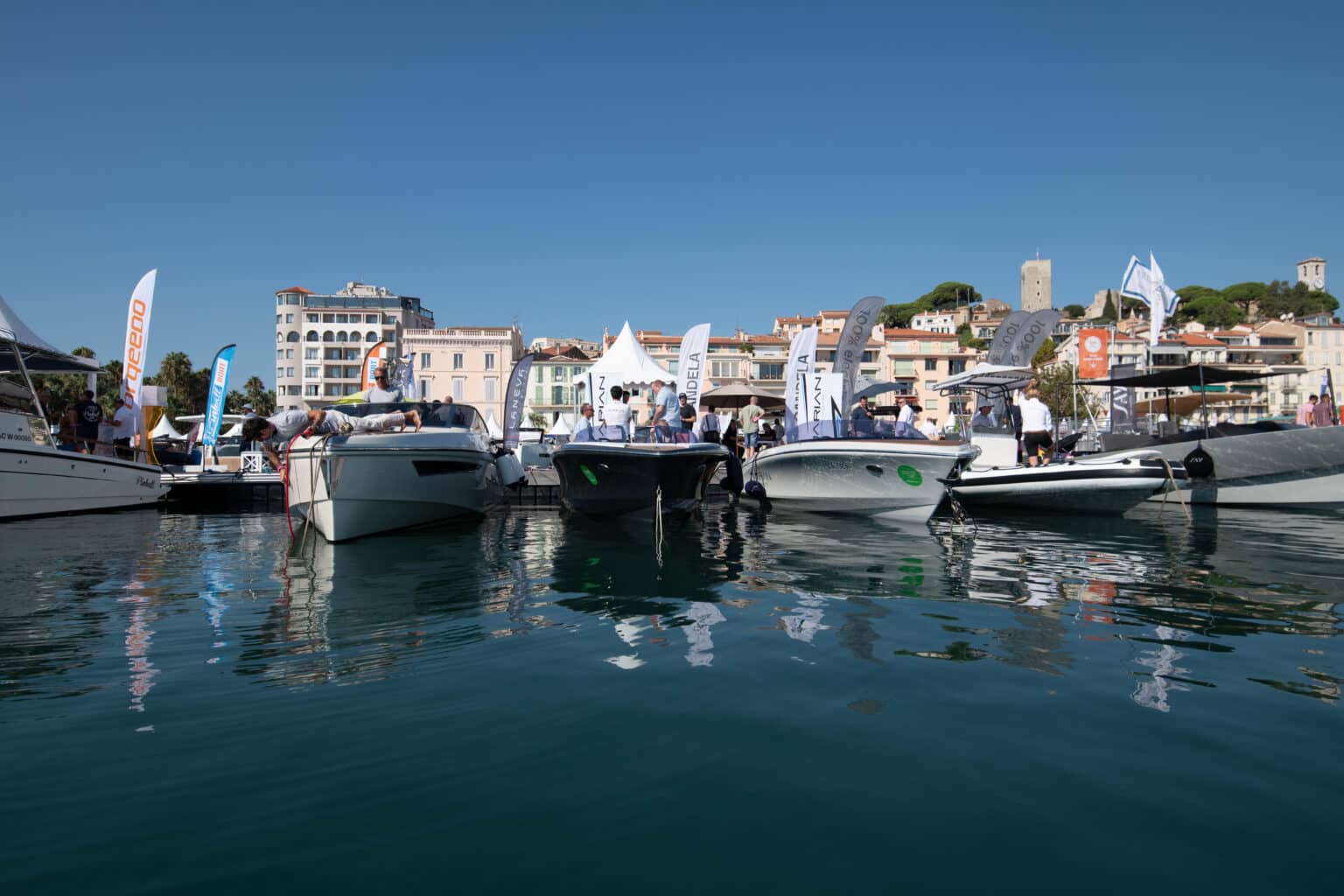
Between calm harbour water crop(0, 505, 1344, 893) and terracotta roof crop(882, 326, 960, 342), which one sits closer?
calm harbour water crop(0, 505, 1344, 893)

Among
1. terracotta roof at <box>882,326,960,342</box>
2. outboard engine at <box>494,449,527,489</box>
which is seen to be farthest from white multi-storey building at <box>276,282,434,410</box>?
outboard engine at <box>494,449,527,489</box>

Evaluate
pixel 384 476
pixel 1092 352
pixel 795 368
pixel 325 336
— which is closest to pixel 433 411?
pixel 384 476

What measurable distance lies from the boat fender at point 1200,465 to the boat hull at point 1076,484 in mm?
2319

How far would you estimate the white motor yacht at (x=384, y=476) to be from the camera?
10.6 meters

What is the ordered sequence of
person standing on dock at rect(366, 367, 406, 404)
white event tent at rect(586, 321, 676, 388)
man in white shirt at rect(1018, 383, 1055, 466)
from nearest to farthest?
person standing on dock at rect(366, 367, 406, 404), man in white shirt at rect(1018, 383, 1055, 466), white event tent at rect(586, 321, 676, 388)

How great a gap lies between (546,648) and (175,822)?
260 cm

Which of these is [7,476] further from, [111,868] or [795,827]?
[795,827]

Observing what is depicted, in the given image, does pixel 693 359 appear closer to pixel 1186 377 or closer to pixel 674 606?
pixel 1186 377

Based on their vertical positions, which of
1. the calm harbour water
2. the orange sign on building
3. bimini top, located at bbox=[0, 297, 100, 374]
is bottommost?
the calm harbour water

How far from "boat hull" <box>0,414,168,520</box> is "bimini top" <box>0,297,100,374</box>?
1.49 m

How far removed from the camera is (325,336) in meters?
106

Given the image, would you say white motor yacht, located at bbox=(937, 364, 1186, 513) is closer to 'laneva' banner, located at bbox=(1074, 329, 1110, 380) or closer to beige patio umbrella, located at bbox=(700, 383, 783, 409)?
beige patio umbrella, located at bbox=(700, 383, 783, 409)

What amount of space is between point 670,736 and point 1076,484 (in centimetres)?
1328

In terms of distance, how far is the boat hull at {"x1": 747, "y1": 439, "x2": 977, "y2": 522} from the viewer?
42.7ft
